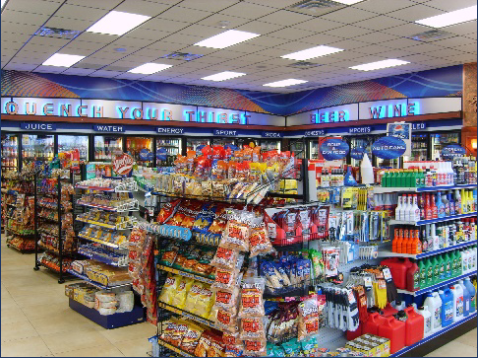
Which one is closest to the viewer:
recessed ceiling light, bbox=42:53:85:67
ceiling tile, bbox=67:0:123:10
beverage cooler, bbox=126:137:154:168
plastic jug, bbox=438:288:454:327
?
plastic jug, bbox=438:288:454:327

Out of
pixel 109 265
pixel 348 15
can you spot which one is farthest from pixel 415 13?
pixel 109 265

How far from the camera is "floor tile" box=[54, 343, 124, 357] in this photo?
423 cm

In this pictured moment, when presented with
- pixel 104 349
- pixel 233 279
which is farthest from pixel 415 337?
pixel 104 349

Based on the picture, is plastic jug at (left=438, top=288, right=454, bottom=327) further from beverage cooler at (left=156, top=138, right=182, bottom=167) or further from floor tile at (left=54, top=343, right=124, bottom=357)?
beverage cooler at (left=156, top=138, right=182, bottom=167)

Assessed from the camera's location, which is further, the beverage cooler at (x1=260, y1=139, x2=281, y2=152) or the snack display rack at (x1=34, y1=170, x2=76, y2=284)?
the beverage cooler at (x1=260, y1=139, x2=281, y2=152)

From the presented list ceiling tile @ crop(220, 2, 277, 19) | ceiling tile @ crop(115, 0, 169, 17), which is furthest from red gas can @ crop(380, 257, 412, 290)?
ceiling tile @ crop(115, 0, 169, 17)

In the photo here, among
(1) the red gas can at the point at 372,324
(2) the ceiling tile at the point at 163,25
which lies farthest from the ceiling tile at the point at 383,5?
(1) the red gas can at the point at 372,324

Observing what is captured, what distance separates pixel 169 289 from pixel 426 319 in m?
2.40

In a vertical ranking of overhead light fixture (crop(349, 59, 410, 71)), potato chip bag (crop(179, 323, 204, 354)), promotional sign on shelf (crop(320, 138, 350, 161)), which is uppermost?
overhead light fixture (crop(349, 59, 410, 71))

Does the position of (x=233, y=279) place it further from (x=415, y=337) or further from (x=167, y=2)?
(x=167, y=2)

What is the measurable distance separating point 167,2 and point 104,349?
13.0 feet

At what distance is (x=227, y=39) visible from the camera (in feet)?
24.5

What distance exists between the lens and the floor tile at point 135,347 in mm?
4234

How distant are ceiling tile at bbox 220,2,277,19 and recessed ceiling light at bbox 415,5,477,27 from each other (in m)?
2.25
